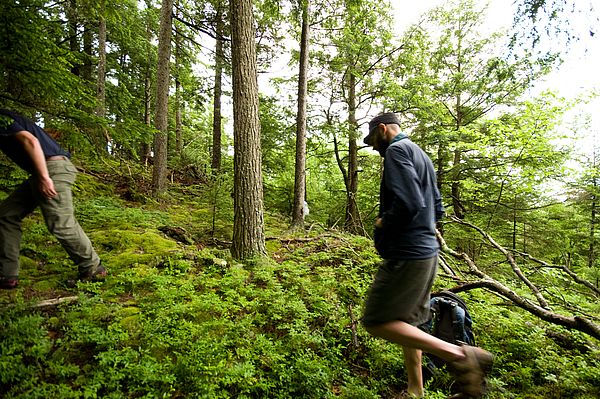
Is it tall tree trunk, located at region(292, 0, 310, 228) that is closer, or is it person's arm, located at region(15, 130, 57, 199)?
person's arm, located at region(15, 130, 57, 199)

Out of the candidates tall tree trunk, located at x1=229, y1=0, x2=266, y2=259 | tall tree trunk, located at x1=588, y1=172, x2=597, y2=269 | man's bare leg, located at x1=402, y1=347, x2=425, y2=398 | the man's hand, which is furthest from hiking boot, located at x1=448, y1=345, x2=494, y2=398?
tall tree trunk, located at x1=588, y1=172, x2=597, y2=269

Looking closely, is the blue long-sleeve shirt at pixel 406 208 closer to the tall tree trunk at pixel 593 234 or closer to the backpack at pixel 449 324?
the backpack at pixel 449 324

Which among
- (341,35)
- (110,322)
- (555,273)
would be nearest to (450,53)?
(341,35)

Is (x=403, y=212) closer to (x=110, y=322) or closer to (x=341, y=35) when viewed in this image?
(x=110, y=322)

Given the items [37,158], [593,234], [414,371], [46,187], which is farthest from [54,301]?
[593,234]

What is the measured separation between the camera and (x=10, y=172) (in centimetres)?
464

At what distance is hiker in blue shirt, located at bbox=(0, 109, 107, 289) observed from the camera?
9.55 ft

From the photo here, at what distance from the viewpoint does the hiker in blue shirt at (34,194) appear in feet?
9.55

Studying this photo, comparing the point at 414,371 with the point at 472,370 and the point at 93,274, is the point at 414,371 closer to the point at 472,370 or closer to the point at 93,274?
the point at 472,370

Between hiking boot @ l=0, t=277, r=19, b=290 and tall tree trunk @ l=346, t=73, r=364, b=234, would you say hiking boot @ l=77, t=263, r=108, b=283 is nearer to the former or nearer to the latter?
hiking boot @ l=0, t=277, r=19, b=290

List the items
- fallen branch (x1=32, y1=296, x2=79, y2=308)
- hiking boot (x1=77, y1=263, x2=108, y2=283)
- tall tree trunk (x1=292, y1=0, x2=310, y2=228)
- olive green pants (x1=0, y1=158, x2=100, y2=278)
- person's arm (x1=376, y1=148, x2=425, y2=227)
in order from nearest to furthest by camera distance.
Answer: person's arm (x1=376, y1=148, x2=425, y2=227) → fallen branch (x1=32, y1=296, x2=79, y2=308) → olive green pants (x1=0, y1=158, x2=100, y2=278) → hiking boot (x1=77, y1=263, x2=108, y2=283) → tall tree trunk (x1=292, y1=0, x2=310, y2=228)

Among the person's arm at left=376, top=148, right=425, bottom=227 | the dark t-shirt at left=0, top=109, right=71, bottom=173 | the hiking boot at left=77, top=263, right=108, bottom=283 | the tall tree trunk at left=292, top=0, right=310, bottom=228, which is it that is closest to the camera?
the person's arm at left=376, top=148, right=425, bottom=227

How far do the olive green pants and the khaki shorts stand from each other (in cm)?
321

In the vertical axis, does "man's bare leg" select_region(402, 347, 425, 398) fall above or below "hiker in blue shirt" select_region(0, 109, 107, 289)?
below
